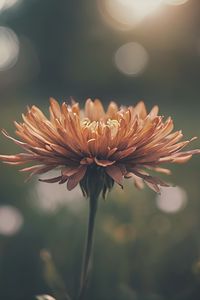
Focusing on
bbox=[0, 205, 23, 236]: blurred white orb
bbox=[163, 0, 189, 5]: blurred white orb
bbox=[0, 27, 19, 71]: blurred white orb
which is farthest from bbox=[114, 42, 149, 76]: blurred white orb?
bbox=[0, 205, 23, 236]: blurred white orb

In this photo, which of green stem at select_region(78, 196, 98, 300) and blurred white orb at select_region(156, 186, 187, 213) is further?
blurred white orb at select_region(156, 186, 187, 213)

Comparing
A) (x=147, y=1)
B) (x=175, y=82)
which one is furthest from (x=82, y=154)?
(x=175, y=82)

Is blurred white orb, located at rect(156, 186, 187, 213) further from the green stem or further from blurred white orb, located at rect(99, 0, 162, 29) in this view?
blurred white orb, located at rect(99, 0, 162, 29)

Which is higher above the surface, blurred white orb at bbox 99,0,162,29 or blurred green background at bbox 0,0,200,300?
blurred white orb at bbox 99,0,162,29

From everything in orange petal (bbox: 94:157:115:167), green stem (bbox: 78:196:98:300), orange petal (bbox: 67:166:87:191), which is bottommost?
green stem (bbox: 78:196:98:300)

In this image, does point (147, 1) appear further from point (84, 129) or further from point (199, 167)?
point (84, 129)

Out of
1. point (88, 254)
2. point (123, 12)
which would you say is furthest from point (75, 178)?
point (123, 12)

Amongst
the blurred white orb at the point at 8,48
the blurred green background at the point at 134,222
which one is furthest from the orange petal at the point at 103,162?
the blurred white orb at the point at 8,48
